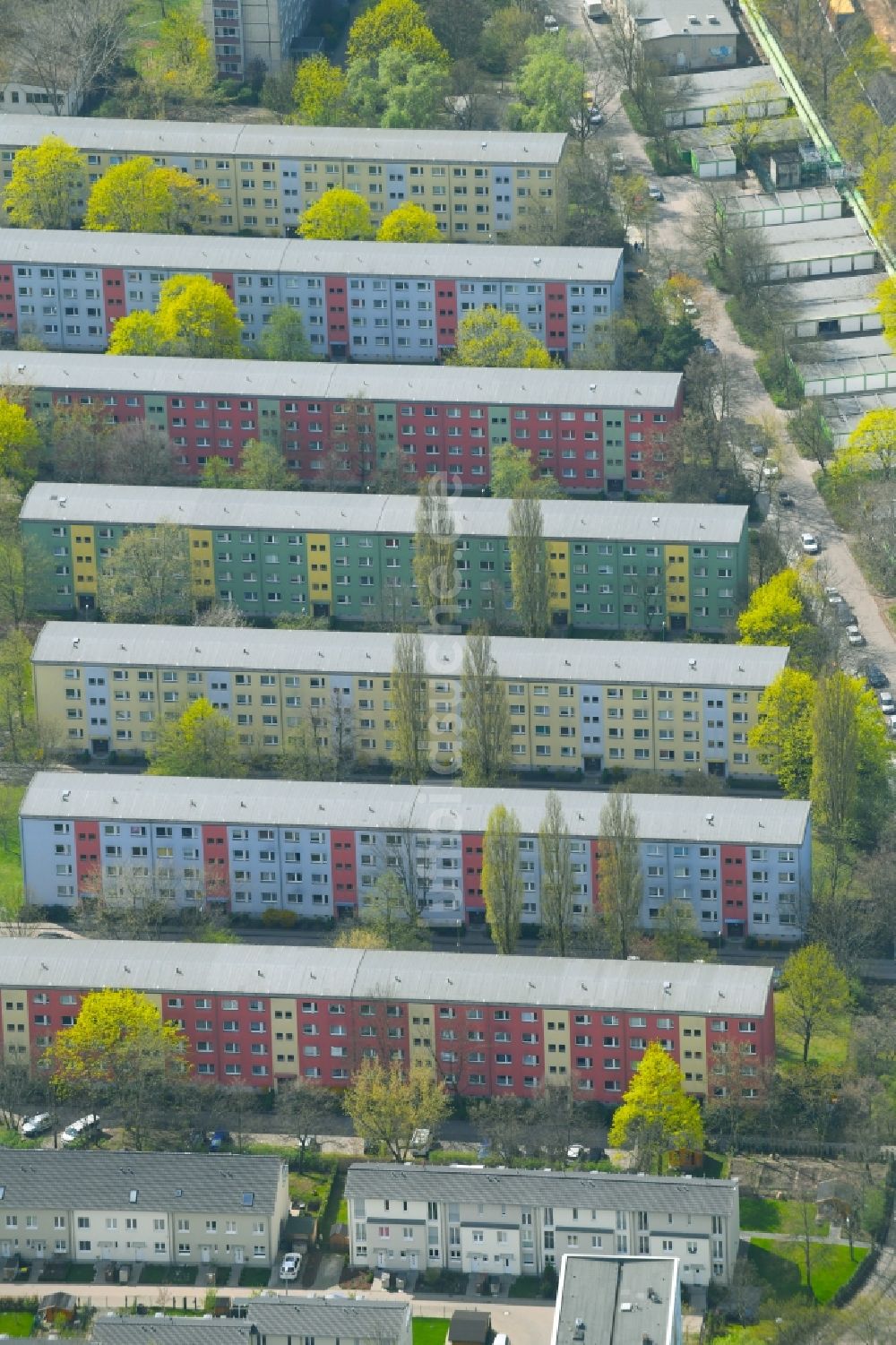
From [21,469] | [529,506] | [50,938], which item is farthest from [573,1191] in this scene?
[21,469]

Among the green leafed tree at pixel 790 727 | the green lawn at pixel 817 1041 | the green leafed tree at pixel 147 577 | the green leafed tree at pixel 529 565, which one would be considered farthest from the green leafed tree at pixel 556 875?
the green leafed tree at pixel 147 577

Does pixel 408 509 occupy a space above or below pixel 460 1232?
above

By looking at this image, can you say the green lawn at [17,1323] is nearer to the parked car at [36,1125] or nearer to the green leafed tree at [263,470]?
the parked car at [36,1125]

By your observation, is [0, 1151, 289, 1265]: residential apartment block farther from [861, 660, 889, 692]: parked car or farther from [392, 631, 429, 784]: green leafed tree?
[861, 660, 889, 692]: parked car

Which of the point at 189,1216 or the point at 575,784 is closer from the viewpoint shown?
the point at 189,1216

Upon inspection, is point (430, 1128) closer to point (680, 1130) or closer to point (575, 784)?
point (680, 1130)

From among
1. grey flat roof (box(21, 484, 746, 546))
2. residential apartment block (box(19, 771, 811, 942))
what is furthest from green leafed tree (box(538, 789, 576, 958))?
grey flat roof (box(21, 484, 746, 546))
